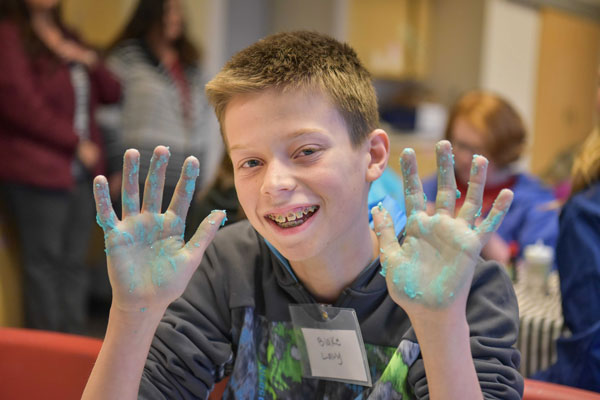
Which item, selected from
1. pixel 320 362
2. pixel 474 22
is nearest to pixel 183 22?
pixel 320 362

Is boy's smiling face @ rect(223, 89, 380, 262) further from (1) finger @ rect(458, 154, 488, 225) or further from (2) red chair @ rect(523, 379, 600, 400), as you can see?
(2) red chair @ rect(523, 379, 600, 400)

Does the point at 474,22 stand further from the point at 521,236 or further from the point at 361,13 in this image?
the point at 521,236

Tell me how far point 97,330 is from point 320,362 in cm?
244

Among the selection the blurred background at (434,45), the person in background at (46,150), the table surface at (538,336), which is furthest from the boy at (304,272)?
the blurred background at (434,45)

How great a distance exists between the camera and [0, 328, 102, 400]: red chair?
1.27m

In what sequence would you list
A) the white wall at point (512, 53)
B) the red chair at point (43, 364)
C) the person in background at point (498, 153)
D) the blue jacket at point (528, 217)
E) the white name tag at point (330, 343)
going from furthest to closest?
the white wall at point (512, 53) < the person in background at point (498, 153) < the blue jacket at point (528, 217) < the red chair at point (43, 364) < the white name tag at point (330, 343)

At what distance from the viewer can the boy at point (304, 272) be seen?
87cm

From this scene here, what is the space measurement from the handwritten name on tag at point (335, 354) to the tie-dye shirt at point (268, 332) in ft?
0.07

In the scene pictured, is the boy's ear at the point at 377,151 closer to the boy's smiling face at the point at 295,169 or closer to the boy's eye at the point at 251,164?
the boy's smiling face at the point at 295,169

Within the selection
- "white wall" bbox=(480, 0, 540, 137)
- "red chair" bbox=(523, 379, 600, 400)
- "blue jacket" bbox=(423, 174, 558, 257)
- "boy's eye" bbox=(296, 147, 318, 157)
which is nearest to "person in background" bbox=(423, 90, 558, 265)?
"blue jacket" bbox=(423, 174, 558, 257)

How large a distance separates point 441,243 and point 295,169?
273 millimetres

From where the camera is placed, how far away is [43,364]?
130cm

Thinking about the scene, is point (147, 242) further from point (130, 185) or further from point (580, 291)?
point (580, 291)

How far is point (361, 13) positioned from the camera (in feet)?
16.6
